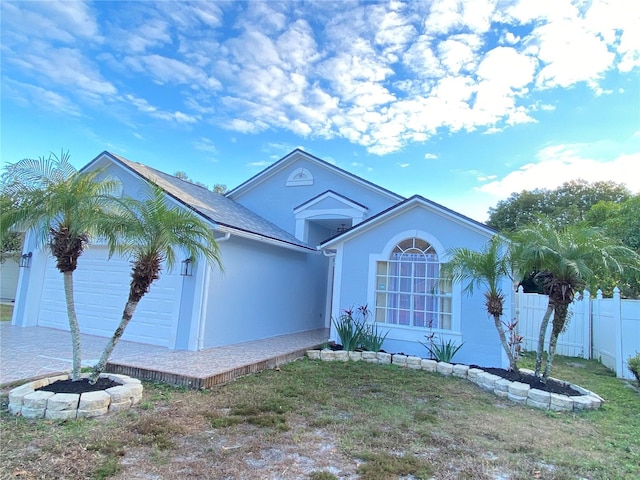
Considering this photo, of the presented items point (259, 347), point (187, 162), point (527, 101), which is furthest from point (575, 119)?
point (187, 162)

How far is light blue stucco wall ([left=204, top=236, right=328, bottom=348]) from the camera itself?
10.7m

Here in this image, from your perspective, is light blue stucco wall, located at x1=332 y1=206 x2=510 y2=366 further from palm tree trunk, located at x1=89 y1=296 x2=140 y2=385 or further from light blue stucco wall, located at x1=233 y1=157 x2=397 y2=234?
palm tree trunk, located at x1=89 y1=296 x2=140 y2=385

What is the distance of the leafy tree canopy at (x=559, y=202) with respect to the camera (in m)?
30.2

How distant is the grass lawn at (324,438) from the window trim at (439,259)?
3093 millimetres

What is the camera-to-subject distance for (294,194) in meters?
16.6

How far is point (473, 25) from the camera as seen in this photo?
1017 centimetres

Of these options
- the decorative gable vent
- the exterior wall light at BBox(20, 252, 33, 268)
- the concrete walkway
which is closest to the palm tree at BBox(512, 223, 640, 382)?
the concrete walkway

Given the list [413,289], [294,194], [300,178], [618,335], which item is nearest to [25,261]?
[294,194]

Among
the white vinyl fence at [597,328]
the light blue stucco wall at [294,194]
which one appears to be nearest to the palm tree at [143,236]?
the white vinyl fence at [597,328]

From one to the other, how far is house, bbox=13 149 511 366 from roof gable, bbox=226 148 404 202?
3465mm

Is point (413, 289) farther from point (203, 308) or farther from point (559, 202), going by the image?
point (559, 202)

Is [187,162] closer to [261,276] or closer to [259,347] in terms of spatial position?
[261,276]

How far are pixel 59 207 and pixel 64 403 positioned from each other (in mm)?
2905

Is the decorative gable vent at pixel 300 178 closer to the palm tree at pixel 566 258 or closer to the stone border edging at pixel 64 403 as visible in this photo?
the palm tree at pixel 566 258
